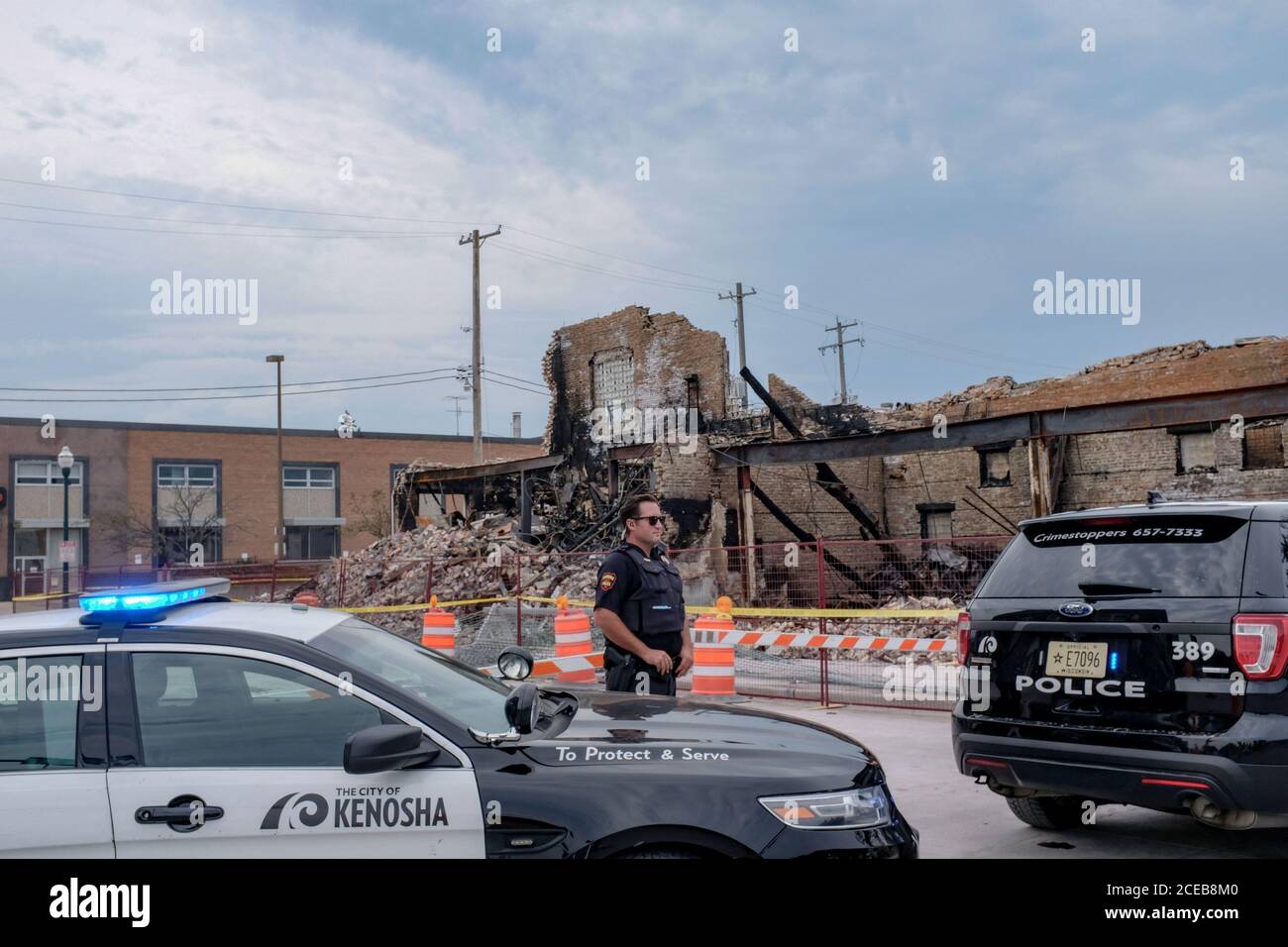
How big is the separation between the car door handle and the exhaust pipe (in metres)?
3.84

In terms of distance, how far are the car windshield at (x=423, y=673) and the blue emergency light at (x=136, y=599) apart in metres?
0.59

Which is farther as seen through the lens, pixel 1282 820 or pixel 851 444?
pixel 851 444

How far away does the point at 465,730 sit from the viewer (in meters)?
3.79

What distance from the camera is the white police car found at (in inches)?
139

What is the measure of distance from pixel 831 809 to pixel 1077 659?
189 cm

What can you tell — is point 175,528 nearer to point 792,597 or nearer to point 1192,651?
point 792,597

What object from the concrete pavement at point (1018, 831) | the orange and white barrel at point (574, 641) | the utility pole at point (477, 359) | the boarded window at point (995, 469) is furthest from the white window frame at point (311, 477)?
the concrete pavement at point (1018, 831)
